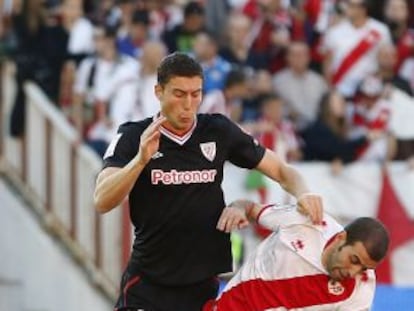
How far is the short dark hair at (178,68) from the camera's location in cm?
722

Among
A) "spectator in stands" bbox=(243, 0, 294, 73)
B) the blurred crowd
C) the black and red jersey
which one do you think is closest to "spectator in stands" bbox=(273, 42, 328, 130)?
the blurred crowd

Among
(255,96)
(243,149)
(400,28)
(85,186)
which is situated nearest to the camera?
(243,149)

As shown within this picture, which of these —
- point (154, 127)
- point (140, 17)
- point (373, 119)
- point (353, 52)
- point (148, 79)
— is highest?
point (154, 127)

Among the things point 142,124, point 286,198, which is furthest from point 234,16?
point 142,124

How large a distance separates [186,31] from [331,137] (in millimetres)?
1742

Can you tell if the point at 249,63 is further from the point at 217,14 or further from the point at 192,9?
the point at 217,14

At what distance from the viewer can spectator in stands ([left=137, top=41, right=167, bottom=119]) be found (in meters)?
13.1

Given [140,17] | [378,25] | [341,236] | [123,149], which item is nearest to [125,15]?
[140,17]

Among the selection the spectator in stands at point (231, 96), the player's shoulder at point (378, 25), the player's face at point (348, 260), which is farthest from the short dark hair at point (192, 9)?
the player's face at point (348, 260)

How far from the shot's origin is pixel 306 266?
723 centimetres

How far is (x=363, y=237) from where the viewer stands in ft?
22.6

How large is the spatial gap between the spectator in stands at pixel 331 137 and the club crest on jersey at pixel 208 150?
5912mm

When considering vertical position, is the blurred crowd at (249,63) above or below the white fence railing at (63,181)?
above

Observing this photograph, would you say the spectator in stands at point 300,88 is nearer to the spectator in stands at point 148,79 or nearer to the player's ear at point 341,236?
the spectator in stands at point 148,79
